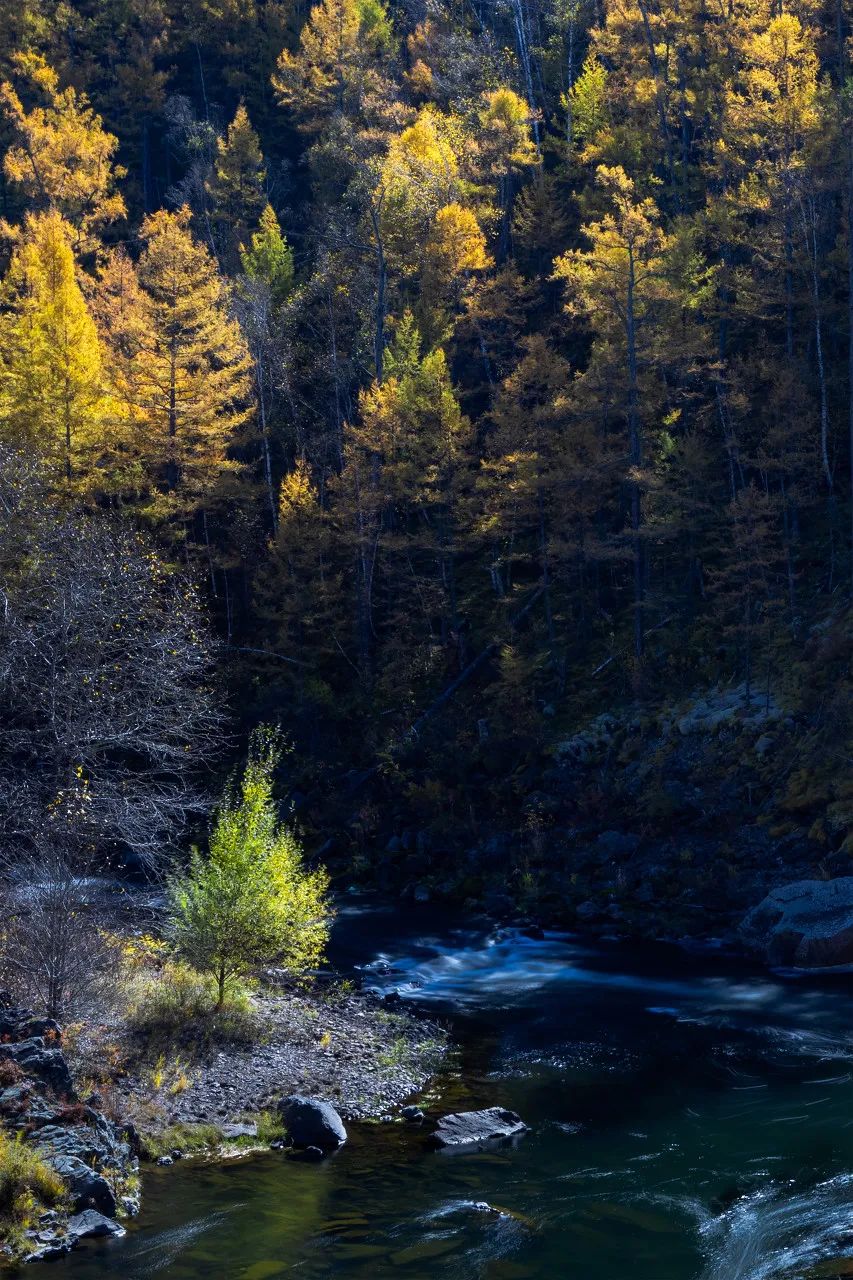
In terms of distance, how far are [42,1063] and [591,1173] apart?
6028 mm

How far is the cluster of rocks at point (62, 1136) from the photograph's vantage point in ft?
35.8

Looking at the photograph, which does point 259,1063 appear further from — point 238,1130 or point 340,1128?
point 340,1128

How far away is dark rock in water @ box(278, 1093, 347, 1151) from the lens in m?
13.3

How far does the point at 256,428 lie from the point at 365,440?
7609 millimetres

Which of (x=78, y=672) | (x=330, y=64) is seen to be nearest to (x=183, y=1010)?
(x=78, y=672)

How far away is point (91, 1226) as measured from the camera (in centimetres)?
1090

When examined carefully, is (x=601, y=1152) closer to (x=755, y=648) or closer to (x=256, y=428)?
(x=755, y=648)

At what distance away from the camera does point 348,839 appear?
29.5m

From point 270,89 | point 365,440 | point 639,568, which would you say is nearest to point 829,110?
point 639,568

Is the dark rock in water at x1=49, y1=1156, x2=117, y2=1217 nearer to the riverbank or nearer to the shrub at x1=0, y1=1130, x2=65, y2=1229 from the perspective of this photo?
the shrub at x1=0, y1=1130, x2=65, y2=1229

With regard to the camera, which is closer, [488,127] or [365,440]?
[365,440]

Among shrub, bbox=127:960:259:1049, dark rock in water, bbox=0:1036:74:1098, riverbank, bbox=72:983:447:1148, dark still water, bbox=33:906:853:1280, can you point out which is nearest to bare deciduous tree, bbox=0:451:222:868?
shrub, bbox=127:960:259:1049

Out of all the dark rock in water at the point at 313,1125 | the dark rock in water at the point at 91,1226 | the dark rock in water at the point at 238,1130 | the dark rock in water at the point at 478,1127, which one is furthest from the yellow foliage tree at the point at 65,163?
the dark rock in water at the point at 91,1226

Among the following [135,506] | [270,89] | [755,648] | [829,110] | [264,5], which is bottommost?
[755,648]
